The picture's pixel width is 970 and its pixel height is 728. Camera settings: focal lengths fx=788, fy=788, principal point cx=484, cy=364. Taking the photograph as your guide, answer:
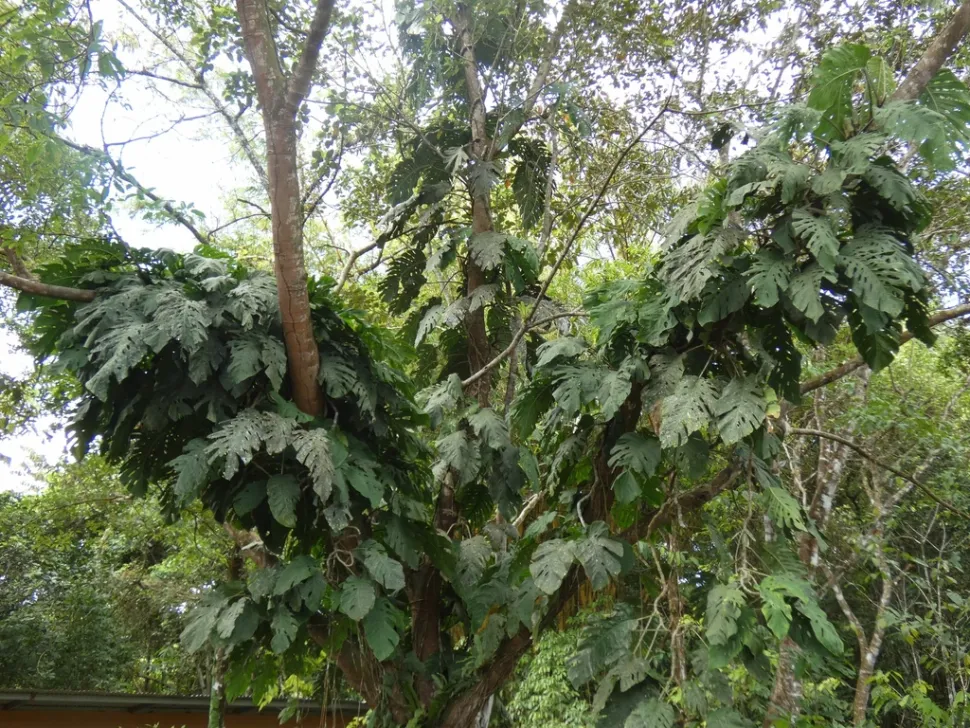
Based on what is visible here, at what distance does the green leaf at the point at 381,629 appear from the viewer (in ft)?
8.39

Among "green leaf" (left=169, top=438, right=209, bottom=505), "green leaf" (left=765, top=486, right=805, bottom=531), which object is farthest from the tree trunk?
"green leaf" (left=169, top=438, right=209, bottom=505)

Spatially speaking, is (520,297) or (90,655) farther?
(90,655)

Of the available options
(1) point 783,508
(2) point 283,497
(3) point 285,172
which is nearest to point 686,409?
(1) point 783,508

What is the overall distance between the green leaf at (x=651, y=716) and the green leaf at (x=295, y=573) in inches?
42.6

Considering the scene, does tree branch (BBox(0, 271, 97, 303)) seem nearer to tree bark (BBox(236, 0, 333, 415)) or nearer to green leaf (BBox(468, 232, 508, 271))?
tree bark (BBox(236, 0, 333, 415))

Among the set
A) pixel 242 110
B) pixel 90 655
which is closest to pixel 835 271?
pixel 242 110

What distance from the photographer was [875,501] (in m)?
5.16

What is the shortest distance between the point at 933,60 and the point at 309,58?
72.5 inches

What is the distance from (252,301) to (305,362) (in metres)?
0.28

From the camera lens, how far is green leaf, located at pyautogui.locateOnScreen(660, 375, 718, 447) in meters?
2.24

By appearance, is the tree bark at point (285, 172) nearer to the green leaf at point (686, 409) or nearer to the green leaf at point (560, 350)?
the green leaf at point (560, 350)

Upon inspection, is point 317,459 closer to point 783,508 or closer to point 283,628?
point 283,628

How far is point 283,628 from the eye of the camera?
2516 mm

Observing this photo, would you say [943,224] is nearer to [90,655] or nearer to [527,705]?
[527,705]
